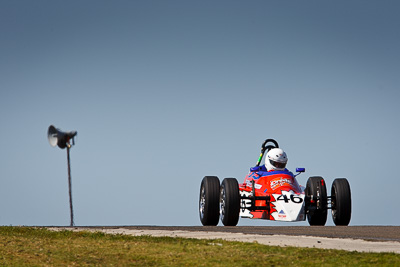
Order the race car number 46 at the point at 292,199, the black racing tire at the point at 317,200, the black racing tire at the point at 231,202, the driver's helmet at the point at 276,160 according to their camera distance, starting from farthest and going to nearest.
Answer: the driver's helmet at the point at 276,160 < the black racing tire at the point at 317,200 < the race car number 46 at the point at 292,199 < the black racing tire at the point at 231,202

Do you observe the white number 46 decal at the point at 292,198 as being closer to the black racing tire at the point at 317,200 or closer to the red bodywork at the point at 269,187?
the red bodywork at the point at 269,187

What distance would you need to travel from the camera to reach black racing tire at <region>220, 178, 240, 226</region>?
2062 cm

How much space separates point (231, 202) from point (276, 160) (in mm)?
3150

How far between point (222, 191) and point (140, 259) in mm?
9635

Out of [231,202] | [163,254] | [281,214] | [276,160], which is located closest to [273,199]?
[281,214]

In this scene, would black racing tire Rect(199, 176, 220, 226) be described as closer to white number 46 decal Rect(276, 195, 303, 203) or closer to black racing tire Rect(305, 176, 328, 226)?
white number 46 decal Rect(276, 195, 303, 203)

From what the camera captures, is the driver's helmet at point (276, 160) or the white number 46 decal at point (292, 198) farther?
the driver's helmet at point (276, 160)

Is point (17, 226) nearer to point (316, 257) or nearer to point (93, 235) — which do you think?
point (93, 235)

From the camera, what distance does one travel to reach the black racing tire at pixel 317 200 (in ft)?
72.1

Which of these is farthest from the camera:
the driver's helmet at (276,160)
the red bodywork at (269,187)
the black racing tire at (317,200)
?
the driver's helmet at (276,160)

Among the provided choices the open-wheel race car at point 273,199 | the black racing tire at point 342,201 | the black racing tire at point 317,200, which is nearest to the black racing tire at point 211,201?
the open-wheel race car at point 273,199

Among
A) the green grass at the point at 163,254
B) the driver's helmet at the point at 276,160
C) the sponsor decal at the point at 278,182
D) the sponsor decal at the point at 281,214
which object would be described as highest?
the driver's helmet at the point at 276,160

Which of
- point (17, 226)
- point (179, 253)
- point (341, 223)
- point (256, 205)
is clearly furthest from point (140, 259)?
point (341, 223)

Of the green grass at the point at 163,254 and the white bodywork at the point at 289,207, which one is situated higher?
the white bodywork at the point at 289,207
